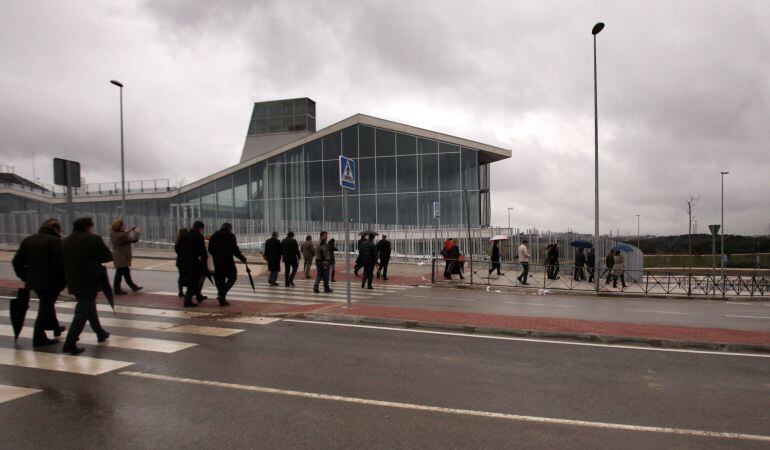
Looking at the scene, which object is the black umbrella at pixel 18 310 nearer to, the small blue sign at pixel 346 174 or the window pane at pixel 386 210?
the small blue sign at pixel 346 174

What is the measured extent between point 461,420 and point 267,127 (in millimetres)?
42027

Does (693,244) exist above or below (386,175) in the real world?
below

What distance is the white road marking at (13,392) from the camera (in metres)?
4.58

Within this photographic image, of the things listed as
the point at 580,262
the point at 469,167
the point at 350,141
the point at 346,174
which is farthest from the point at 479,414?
the point at 350,141

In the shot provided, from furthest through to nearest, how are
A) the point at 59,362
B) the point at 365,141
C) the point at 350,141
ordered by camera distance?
the point at 350,141, the point at 365,141, the point at 59,362

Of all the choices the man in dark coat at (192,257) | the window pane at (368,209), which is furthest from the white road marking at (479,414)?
Answer: the window pane at (368,209)

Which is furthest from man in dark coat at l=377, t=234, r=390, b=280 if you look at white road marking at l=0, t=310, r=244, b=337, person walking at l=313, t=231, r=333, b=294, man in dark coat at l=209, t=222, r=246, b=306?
white road marking at l=0, t=310, r=244, b=337

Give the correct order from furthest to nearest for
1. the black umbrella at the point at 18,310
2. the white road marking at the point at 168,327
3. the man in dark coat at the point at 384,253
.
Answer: the man in dark coat at the point at 384,253
the white road marking at the point at 168,327
the black umbrella at the point at 18,310

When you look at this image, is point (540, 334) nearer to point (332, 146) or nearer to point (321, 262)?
point (321, 262)

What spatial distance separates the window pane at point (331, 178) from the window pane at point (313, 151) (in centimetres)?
78

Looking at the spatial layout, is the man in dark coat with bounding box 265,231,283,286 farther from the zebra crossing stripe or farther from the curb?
the zebra crossing stripe

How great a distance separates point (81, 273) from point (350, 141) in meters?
28.5

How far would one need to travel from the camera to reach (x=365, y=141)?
33.7 m

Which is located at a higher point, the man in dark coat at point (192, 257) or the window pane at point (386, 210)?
the window pane at point (386, 210)
